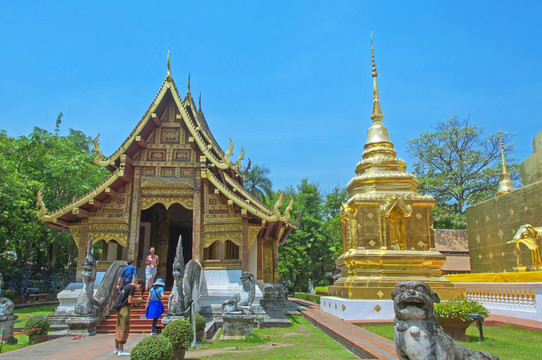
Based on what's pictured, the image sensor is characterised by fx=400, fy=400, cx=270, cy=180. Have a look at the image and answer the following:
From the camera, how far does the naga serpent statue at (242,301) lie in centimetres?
927

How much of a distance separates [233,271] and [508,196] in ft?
34.4

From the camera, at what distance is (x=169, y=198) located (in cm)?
1324

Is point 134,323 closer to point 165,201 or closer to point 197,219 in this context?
point 197,219

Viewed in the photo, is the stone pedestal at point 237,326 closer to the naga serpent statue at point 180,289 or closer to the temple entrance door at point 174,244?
the naga serpent statue at point 180,289

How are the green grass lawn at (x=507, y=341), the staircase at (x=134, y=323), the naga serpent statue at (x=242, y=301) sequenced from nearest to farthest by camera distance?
the green grass lawn at (x=507, y=341), the naga serpent statue at (x=242, y=301), the staircase at (x=134, y=323)

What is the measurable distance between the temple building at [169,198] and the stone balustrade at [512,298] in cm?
613

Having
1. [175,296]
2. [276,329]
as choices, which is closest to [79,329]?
[175,296]

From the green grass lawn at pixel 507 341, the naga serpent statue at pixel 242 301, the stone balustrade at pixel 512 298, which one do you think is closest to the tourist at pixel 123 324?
the naga serpent statue at pixel 242 301

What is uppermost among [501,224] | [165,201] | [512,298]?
[165,201]

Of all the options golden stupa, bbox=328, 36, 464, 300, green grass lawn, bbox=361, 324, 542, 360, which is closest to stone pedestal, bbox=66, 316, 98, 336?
green grass lawn, bbox=361, 324, 542, 360

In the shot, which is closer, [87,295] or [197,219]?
[87,295]

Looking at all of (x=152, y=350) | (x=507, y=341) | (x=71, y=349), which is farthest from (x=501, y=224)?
(x=71, y=349)

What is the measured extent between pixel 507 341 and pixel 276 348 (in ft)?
13.7

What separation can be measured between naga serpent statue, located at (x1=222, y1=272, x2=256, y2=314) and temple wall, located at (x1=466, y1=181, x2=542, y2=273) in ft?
29.8
